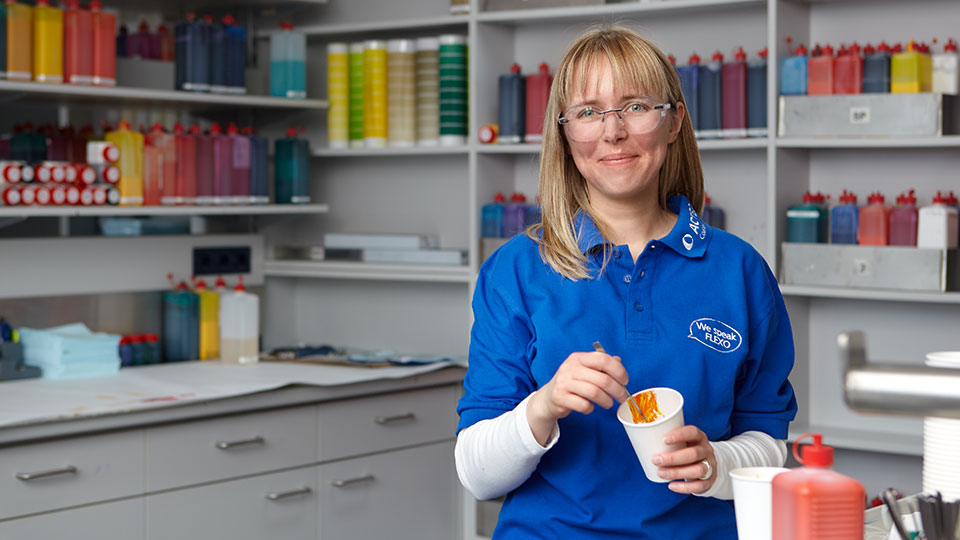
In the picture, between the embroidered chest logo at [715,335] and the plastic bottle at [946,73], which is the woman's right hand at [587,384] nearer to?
the embroidered chest logo at [715,335]

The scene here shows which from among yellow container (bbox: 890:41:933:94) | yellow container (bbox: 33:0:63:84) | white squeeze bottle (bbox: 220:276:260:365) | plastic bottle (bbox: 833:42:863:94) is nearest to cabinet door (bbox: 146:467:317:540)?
white squeeze bottle (bbox: 220:276:260:365)

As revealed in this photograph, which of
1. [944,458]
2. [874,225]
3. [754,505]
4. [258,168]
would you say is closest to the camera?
[754,505]

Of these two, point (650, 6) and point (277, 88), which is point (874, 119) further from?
point (277, 88)

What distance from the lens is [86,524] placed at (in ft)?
8.11

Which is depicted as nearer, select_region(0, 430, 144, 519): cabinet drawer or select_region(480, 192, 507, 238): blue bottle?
select_region(0, 430, 144, 519): cabinet drawer

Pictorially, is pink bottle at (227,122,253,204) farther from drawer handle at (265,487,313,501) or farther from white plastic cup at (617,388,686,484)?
white plastic cup at (617,388,686,484)

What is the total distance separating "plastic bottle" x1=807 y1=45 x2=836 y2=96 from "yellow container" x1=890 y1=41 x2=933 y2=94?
15 centimetres

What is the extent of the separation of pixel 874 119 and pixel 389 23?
→ 62.6 inches

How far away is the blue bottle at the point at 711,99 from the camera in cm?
304

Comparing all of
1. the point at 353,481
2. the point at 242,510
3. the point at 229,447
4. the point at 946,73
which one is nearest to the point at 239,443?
the point at 229,447

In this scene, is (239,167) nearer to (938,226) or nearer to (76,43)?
(76,43)

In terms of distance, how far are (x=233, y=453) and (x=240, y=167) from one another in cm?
104

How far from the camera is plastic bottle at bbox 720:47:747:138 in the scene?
300 centimetres

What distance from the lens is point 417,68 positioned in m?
3.57
